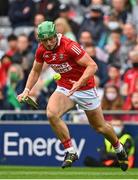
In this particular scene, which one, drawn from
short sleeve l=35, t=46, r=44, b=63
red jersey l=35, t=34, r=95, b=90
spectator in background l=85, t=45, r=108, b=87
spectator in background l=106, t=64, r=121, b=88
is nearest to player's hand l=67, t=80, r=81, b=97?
red jersey l=35, t=34, r=95, b=90

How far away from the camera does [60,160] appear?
17812 millimetres

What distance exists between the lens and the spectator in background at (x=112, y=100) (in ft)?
59.2

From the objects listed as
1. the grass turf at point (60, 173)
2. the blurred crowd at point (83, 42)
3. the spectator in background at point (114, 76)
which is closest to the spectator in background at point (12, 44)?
the blurred crowd at point (83, 42)

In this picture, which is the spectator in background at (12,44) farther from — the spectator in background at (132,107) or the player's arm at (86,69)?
the player's arm at (86,69)

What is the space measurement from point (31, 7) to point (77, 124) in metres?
5.14

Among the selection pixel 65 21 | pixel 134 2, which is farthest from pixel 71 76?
pixel 134 2

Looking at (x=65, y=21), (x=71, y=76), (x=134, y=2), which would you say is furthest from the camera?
(x=134, y=2)

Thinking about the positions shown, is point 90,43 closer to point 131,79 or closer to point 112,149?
point 131,79

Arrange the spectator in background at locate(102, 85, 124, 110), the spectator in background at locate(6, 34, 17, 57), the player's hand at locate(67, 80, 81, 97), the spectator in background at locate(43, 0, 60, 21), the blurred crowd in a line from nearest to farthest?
1. the player's hand at locate(67, 80, 81, 97)
2. the spectator in background at locate(102, 85, 124, 110)
3. the blurred crowd
4. the spectator in background at locate(6, 34, 17, 57)
5. the spectator in background at locate(43, 0, 60, 21)

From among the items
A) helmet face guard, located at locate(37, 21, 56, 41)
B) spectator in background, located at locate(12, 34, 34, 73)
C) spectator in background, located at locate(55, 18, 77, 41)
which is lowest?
spectator in background, located at locate(12, 34, 34, 73)

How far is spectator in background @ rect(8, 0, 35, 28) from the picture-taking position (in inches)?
865

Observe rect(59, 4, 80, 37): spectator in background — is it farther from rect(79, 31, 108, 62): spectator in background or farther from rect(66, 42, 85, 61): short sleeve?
rect(66, 42, 85, 61): short sleeve

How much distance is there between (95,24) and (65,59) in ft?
22.0

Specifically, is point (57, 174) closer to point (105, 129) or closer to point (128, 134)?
point (105, 129)
